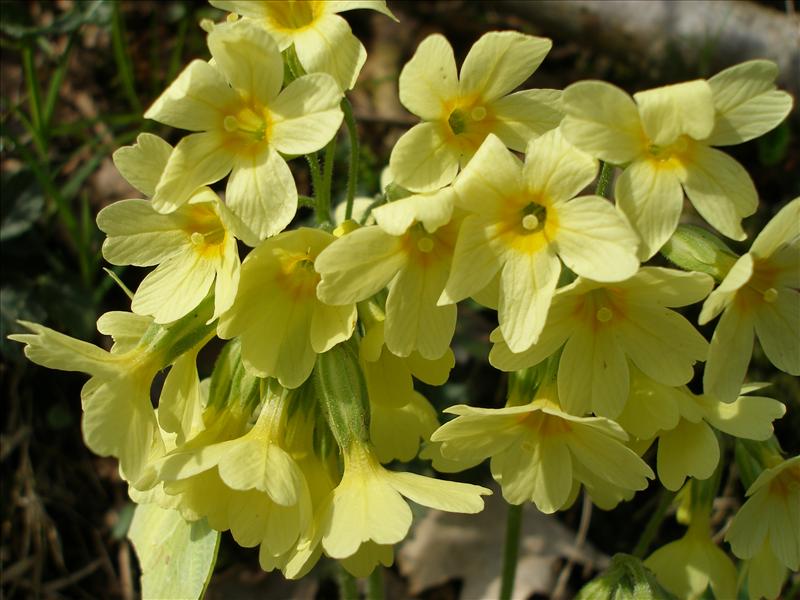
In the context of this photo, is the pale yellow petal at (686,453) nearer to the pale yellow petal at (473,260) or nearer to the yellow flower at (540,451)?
the yellow flower at (540,451)

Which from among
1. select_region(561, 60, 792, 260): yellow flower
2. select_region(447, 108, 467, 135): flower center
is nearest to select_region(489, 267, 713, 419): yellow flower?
select_region(561, 60, 792, 260): yellow flower

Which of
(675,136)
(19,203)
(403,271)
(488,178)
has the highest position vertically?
(675,136)

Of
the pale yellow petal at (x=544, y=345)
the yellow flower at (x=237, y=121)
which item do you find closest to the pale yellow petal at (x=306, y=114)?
the yellow flower at (x=237, y=121)

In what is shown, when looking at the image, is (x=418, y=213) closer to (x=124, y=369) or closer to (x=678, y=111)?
(x=678, y=111)

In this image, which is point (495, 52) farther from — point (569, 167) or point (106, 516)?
point (106, 516)

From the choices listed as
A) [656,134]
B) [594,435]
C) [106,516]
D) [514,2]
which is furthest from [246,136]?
[514,2]

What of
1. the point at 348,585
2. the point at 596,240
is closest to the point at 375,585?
the point at 348,585

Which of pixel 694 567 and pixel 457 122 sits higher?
pixel 457 122

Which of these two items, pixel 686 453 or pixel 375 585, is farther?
pixel 375 585
